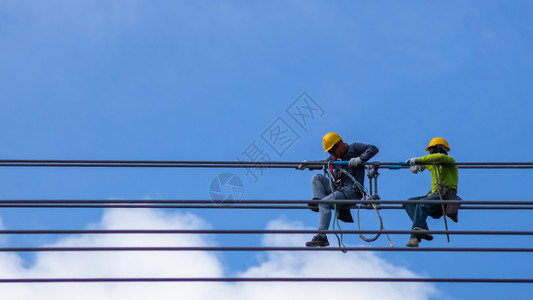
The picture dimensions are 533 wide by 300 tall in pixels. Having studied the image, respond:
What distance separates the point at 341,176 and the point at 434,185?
41.9 inches

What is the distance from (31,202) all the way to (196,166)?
1.66 metres

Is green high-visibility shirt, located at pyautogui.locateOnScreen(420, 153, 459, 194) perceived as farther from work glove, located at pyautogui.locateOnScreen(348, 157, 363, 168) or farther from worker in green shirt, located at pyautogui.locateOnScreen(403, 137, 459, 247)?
work glove, located at pyautogui.locateOnScreen(348, 157, 363, 168)

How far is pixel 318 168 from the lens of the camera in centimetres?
926

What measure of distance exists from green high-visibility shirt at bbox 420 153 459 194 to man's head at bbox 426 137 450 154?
0.26m

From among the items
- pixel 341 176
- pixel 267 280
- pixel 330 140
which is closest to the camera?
pixel 267 280

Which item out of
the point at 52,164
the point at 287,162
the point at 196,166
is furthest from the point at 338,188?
the point at 52,164

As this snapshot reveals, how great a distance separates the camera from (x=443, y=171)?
30.0ft

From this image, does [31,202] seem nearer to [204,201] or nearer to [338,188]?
[204,201]

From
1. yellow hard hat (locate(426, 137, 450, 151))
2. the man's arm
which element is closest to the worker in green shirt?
yellow hard hat (locate(426, 137, 450, 151))

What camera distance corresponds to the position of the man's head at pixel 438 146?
937 centimetres

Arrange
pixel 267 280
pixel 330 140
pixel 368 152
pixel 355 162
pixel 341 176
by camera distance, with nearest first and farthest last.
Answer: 1. pixel 267 280
2. pixel 355 162
3. pixel 368 152
4. pixel 341 176
5. pixel 330 140

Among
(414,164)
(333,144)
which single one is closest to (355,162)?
(333,144)

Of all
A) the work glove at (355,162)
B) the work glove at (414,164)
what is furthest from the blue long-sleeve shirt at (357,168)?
the work glove at (414,164)

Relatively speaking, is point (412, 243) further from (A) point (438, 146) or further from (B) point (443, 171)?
(A) point (438, 146)
